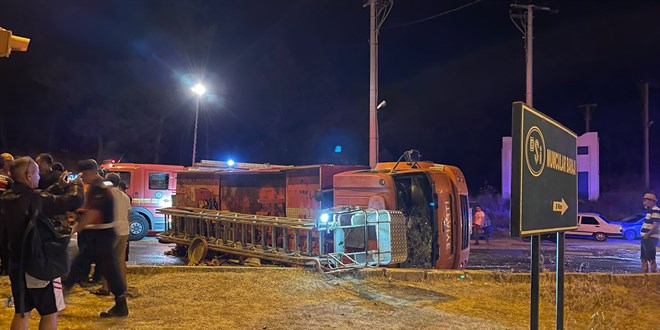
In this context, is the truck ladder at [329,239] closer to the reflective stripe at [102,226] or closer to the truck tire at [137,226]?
the reflective stripe at [102,226]

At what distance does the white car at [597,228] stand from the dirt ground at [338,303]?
55.2 feet

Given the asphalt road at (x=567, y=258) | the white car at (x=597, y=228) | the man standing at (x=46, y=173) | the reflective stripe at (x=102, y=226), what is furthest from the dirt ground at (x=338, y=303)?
the white car at (x=597, y=228)

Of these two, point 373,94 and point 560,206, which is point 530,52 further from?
point 560,206

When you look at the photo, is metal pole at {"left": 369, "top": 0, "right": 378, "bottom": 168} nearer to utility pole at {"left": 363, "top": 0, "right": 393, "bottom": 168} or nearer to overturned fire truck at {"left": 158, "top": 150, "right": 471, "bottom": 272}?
utility pole at {"left": 363, "top": 0, "right": 393, "bottom": 168}

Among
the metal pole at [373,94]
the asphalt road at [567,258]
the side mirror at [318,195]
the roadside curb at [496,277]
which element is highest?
the metal pole at [373,94]

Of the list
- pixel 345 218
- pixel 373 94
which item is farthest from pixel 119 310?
pixel 373 94

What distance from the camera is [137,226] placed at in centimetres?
1666

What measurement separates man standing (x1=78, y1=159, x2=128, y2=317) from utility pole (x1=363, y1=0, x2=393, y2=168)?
36.6 feet

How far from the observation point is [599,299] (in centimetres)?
701

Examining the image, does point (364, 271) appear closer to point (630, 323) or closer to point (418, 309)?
point (418, 309)

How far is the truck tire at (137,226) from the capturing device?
54.2 feet

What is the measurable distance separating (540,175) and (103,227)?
15.6ft

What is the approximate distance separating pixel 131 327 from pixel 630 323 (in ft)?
18.7

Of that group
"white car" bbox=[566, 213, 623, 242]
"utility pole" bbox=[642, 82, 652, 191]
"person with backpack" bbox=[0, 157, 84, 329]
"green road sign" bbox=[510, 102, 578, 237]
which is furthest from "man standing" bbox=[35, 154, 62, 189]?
"utility pole" bbox=[642, 82, 652, 191]
